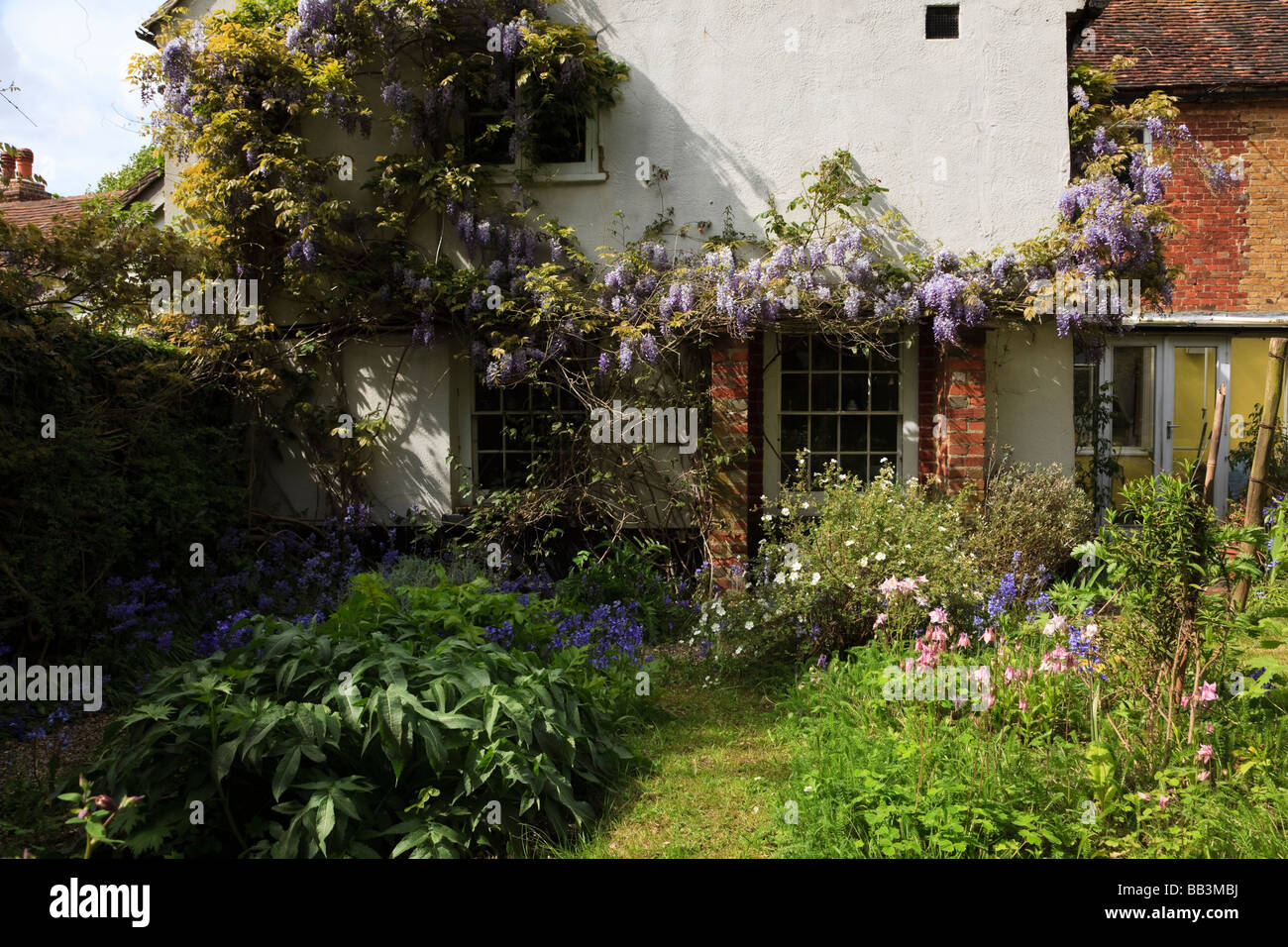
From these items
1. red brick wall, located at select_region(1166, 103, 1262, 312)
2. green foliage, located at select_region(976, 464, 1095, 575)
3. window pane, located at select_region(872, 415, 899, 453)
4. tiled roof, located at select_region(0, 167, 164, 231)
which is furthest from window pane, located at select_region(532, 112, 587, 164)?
red brick wall, located at select_region(1166, 103, 1262, 312)

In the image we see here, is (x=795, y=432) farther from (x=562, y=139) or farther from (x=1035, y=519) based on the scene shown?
(x=562, y=139)

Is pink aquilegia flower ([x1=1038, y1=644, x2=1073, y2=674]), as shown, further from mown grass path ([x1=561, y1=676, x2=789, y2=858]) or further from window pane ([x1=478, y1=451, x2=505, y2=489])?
window pane ([x1=478, y1=451, x2=505, y2=489])

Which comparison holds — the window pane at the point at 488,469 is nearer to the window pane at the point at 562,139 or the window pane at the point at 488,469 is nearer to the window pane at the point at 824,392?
the window pane at the point at 562,139

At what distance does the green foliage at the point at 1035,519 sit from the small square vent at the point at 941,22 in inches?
151

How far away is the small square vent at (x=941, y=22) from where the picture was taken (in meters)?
7.86

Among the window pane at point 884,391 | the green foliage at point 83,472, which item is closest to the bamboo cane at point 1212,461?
the window pane at point 884,391

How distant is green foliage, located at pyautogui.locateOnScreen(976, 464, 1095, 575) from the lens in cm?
709

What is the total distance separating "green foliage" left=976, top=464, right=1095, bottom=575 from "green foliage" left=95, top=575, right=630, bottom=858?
14.3ft

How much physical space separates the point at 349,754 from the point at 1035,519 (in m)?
5.57

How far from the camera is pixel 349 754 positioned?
3486 millimetres

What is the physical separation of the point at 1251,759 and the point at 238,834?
3.84m

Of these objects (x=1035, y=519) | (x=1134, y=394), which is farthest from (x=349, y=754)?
(x=1134, y=394)
